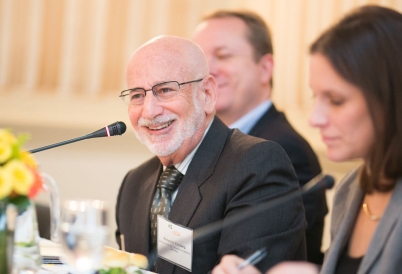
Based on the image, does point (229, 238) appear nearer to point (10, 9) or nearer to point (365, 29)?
point (365, 29)

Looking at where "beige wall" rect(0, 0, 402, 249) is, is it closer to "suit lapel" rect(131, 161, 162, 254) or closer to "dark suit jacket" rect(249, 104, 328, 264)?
"dark suit jacket" rect(249, 104, 328, 264)

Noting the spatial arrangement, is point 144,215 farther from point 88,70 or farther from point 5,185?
point 88,70

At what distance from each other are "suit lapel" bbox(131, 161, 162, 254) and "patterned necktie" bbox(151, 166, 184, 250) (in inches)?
1.0

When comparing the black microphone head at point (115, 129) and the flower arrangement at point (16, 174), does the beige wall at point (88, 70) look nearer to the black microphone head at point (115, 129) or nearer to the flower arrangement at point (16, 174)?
the black microphone head at point (115, 129)

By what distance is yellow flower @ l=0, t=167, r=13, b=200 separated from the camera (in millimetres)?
1226

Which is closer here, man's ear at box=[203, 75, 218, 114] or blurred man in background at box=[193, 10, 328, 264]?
man's ear at box=[203, 75, 218, 114]

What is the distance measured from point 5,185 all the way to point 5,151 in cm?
9

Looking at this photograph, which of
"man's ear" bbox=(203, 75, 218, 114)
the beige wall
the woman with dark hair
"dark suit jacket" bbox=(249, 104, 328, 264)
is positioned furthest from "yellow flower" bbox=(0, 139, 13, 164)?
the beige wall

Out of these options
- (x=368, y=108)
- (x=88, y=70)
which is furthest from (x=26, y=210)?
(x=88, y=70)

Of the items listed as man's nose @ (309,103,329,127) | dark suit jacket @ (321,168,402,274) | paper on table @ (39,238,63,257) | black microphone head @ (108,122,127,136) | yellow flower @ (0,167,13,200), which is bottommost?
paper on table @ (39,238,63,257)

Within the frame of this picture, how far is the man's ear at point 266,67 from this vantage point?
3.56 metres

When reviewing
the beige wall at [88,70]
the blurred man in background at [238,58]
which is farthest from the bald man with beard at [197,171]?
the beige wall at [88,70]

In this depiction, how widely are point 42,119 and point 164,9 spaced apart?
3.38ft

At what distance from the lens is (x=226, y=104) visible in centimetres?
357
